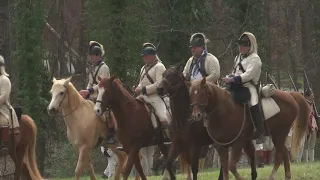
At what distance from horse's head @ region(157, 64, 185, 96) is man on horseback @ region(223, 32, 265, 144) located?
90 cm

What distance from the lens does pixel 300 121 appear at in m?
19.6

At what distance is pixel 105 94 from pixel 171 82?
1.42 meters

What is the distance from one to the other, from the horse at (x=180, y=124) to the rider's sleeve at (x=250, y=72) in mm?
1029

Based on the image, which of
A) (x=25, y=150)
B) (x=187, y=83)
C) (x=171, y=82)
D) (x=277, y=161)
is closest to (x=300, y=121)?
(x=277, y=161)

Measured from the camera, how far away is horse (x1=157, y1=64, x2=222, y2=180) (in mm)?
16828

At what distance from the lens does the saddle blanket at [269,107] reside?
17.6m

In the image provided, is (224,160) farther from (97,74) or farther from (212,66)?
(97,74)

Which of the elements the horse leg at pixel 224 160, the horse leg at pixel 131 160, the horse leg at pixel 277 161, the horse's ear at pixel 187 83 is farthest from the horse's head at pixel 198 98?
the horse leg at pixel 277 161

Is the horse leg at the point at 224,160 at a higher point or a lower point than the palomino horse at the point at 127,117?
lower

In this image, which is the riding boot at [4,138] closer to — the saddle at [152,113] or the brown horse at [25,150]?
the brown horse at [25,150]

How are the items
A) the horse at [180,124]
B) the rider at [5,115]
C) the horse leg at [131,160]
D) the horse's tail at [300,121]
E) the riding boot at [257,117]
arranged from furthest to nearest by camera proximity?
the horse's tail at [300,121], the rider at [5,115], the horse leg at [131,160], the riding boot at [257,117], the horse at [180,124]

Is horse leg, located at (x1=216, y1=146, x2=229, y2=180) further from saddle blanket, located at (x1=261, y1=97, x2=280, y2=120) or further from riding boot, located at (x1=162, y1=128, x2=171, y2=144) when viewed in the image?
riding boot, located at (x1=162, y1=128, x2=171, y2=144)

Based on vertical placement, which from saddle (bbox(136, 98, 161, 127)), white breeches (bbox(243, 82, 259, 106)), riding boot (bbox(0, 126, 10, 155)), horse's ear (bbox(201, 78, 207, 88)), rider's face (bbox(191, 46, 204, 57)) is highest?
rider's face (bbox(191, 46, 204, 57))

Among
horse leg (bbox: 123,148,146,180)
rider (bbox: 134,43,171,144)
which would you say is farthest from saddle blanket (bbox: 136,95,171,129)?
horse leg (bbox: 123,148,146,180)
